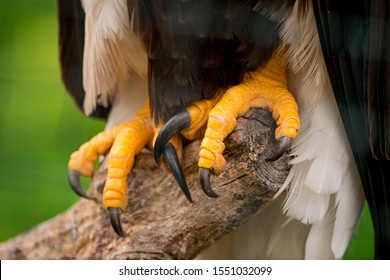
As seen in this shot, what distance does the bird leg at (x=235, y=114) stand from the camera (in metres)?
1.14

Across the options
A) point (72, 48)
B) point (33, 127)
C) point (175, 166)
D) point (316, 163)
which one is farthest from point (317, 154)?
point (33, 127)

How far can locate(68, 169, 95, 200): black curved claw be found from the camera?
136cm

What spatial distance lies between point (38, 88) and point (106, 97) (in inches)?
13.0

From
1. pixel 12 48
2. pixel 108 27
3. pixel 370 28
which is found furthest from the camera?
pixel 12 48

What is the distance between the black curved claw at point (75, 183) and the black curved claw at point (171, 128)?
0.77 ft

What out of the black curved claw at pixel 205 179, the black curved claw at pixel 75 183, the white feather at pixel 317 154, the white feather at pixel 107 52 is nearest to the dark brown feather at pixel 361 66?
the white feather at pixel 317 154

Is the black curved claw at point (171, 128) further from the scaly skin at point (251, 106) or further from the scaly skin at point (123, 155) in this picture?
the scaly skin at point (123, 155)

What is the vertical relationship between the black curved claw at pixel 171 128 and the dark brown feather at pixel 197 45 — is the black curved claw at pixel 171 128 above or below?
below

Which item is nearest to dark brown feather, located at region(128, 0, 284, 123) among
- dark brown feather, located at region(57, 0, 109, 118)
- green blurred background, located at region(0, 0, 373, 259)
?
dark brown feather, located at region(57, 0, 109, 118)

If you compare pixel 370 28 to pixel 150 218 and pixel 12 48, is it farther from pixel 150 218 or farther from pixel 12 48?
pixel 12 48

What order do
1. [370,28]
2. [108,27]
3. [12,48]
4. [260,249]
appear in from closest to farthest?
[370,28] < [108,27] < [260,249] < [12,48]

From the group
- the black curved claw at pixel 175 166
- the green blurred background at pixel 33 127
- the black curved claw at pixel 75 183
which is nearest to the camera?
the black curved claw at pixel 175 166
